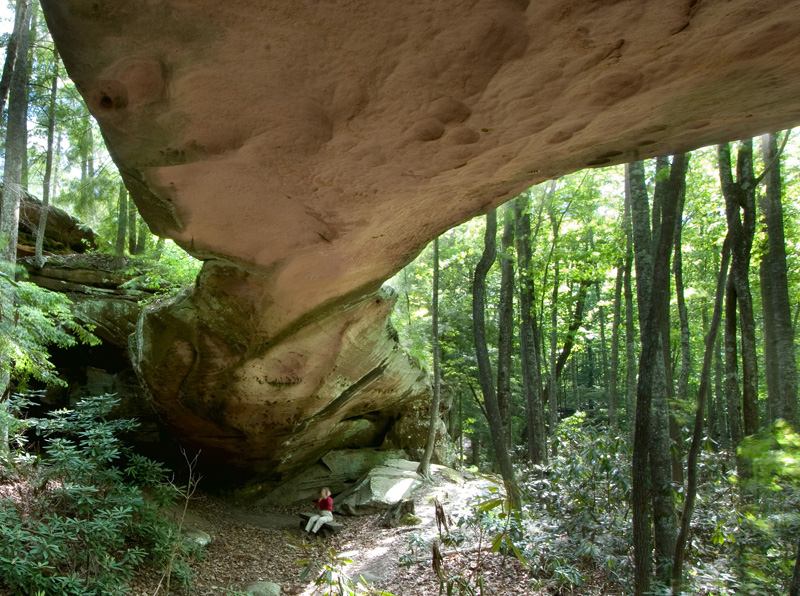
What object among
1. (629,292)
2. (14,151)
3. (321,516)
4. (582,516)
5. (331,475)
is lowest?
(321,516)

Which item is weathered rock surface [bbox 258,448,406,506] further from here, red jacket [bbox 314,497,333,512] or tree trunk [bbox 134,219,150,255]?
tree trunk [bbox 134,219,150,255]

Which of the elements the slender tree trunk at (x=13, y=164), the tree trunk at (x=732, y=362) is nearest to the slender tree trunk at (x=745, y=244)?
the tree trunk at (x=732, y=362)

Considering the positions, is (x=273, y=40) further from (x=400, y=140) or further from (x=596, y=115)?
(x=596, y=115)

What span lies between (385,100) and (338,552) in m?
7.04

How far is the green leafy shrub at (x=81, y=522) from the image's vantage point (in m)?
4.72

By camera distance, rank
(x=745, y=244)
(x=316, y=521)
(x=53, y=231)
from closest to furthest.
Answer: (x=745, y=244) → (x=316, y=521) → (x=53, y=231)

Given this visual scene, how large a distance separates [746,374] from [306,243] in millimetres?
7045

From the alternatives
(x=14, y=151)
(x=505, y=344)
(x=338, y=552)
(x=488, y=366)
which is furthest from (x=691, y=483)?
(x=14, y=151)

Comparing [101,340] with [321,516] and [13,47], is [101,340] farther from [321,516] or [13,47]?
[321,516]

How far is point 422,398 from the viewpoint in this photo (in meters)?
12.9

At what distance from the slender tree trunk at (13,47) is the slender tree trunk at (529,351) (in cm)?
976

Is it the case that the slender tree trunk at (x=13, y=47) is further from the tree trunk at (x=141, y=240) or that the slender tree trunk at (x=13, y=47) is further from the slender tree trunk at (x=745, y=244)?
the slender tree trunk at (x=745, y=244)

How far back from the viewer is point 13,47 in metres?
8.39

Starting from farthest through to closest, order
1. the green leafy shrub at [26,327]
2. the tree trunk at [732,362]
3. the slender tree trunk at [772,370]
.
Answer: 1. the slender tree trunk at [772,370]
2. the tree trunk at [732,362]
3. the green leafy shrub at [26,327]
